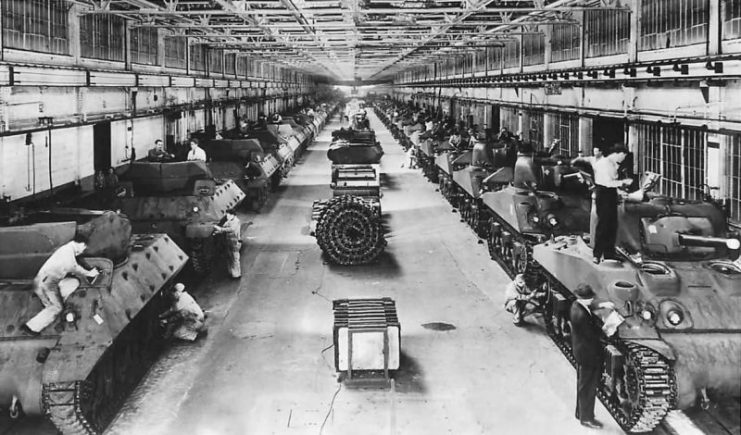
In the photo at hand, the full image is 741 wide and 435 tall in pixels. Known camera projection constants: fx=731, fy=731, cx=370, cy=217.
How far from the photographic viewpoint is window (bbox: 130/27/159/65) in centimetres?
2023

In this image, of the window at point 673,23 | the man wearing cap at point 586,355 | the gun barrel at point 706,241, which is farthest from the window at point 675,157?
the man wearing cap at point 586,355

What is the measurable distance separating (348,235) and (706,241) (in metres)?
7.84

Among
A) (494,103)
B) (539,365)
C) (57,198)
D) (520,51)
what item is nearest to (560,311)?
(539,365)

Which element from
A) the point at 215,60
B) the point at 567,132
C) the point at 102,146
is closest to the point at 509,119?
the point at 567,132

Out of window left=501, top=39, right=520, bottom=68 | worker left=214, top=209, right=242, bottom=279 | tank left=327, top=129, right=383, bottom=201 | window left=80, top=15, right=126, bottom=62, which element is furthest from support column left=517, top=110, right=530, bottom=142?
worker left=214, top=209, right=242, bottom=279

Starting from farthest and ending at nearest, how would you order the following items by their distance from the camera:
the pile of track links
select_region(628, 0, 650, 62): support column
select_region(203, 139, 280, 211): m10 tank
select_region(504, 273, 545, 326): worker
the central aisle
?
select_region(203, 139, 280, 211): m10 tank, select_region(628, 0, 650, 62): support column, the pile of track links, select_region(504, 273, 545, 326): worker, the central aisle

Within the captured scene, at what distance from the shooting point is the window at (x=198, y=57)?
27.2 meters

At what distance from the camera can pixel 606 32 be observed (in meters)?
17.2

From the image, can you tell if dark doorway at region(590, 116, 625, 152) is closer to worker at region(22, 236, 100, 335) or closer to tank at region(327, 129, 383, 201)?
tank at region(327, 129, 383, 201)

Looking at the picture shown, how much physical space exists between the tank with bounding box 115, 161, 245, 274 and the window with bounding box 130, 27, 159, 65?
22.5 feet

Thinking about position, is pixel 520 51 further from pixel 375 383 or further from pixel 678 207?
pixel 375 383

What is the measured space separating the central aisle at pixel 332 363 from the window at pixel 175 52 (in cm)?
1073

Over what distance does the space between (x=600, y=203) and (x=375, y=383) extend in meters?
3.43

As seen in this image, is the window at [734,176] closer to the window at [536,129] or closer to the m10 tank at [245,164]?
the window at [536,129]
